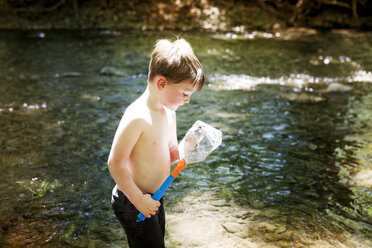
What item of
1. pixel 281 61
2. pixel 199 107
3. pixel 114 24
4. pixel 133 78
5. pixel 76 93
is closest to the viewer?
pixel 199 107

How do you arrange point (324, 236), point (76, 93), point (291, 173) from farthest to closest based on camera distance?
point (76, 93) < point (291, 173) < point (324, 236)

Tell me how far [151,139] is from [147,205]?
0.27 m

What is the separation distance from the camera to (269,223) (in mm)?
2602

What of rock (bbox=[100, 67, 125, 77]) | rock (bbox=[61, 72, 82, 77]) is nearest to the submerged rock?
rock (bbox=[61, 72, 82, 77])

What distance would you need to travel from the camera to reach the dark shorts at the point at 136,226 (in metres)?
1.74

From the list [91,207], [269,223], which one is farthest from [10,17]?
[269,223]

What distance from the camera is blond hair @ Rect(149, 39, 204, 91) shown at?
1.62m

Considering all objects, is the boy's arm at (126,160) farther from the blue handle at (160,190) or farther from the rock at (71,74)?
the rock at (71,74)

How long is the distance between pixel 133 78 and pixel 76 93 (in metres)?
1.05

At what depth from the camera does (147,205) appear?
165 centimetres

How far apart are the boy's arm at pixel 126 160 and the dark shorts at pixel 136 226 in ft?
0.36

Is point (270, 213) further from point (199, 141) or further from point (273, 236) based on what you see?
point (199, 141)

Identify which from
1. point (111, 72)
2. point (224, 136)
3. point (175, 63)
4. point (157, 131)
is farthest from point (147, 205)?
point (111, 72)

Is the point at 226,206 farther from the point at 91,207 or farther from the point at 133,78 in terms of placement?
the point at 133,78
